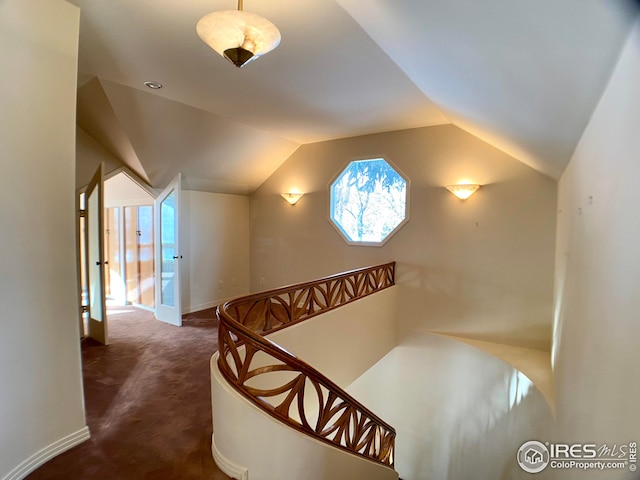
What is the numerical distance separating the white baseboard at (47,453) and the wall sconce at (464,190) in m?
4.57

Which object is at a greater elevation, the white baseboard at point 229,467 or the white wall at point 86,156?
the white wall at point 86,156

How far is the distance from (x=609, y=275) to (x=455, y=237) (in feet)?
10.6

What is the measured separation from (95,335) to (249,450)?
334 cm

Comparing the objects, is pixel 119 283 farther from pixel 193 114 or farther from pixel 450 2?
pixel 450 2

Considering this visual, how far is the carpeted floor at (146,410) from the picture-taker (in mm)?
1971

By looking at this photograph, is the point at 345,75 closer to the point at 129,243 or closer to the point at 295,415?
the point at 295,415

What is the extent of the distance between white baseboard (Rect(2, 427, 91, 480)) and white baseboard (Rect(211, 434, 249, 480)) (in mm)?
953

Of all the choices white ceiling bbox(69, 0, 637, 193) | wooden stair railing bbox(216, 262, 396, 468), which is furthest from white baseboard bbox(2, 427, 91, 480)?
white ceiling bbox(69, 0, 637, 193)

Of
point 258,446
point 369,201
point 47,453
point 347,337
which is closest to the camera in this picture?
point 258,446

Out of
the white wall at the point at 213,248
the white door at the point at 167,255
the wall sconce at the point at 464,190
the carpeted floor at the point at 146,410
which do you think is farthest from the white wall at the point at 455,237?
the carpeted floor at the point at 146,410

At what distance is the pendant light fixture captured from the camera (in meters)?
1.61

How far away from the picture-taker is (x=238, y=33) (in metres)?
1.65

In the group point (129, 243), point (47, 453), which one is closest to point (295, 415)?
→ point (47, 453)

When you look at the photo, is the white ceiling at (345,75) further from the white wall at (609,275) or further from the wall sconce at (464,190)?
the wall sconce at (464,190)
